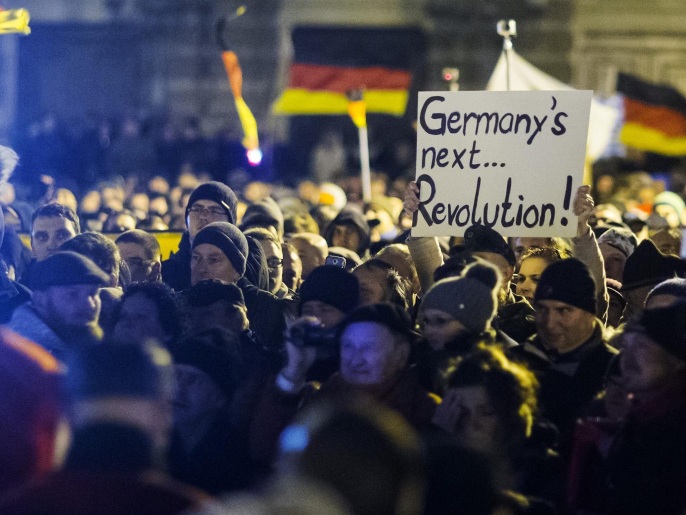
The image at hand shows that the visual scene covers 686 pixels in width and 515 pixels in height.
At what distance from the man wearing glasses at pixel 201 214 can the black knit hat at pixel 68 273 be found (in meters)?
2.09

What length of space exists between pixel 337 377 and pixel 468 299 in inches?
28.9

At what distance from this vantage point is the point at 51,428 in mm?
4539

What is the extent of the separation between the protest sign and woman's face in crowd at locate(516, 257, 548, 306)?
0.92 ft

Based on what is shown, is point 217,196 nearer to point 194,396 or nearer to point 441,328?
point 441,328

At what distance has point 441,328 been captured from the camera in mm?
6414

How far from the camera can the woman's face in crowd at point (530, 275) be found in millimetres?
8117

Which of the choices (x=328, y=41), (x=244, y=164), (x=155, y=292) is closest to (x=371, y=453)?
(x=155, y=292)

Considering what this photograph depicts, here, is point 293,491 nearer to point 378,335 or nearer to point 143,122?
point 378,335

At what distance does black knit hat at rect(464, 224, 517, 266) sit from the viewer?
8102 millimetres

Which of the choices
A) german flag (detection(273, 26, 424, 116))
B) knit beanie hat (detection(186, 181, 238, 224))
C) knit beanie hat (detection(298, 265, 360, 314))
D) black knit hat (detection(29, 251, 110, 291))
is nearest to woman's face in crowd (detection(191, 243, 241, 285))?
knit beanie hat (detection(298, 265, 360, 314))

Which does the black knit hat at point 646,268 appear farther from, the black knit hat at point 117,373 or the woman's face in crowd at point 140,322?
the black knit hat at point 117,373

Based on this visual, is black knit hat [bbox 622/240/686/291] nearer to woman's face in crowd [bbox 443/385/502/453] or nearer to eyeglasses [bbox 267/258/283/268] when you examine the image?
eyeglasses [bbox 267/258/283/268]

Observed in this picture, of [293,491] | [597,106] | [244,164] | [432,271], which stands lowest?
[244,164]

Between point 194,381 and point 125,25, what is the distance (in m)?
24.3
